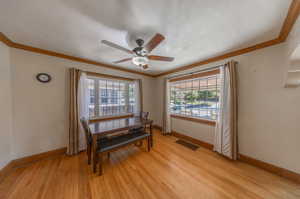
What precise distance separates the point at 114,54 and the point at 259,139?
11.0 ft

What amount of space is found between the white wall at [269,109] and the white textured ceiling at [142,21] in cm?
39

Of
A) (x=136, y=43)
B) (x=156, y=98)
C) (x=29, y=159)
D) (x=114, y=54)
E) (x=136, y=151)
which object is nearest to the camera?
(x=136, y=43)

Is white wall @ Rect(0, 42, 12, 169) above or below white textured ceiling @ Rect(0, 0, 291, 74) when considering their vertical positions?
below

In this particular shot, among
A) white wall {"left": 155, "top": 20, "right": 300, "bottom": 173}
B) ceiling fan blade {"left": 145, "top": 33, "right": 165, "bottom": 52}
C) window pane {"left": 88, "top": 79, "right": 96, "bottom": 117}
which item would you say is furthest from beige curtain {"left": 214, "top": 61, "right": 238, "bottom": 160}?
window pane {"left": 88, "top": 79, "right": 96, "bottom": 117}

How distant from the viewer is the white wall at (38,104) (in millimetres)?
1819

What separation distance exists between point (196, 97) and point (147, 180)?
235 centimetres

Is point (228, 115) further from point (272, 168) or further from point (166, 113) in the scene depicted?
point (166, 113)

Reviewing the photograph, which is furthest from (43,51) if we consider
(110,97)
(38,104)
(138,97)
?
(138,97)

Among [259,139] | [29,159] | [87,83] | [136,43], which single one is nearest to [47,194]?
[29,159]

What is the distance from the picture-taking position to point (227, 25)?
1.30 metres

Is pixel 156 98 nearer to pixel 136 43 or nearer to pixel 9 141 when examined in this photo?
pixel 136 43

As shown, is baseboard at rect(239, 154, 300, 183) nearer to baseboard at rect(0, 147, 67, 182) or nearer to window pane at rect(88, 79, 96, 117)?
window pane at rect(88, 79, 96, 117)

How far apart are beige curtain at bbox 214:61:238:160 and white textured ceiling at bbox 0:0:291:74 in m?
0.54

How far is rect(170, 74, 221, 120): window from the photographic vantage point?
2.45 meters
